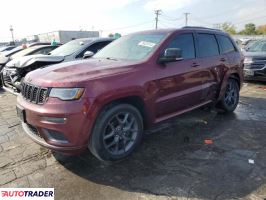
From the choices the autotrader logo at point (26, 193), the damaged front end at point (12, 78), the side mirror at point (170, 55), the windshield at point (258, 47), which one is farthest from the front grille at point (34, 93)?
the windshield at point (258, 47)

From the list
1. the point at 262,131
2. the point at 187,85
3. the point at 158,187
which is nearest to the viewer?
the point at 158,187

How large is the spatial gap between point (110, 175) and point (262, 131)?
3.08 meters

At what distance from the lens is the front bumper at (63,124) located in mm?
3201

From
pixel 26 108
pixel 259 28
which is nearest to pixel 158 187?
pixel 26 108

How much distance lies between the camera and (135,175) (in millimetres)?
3492

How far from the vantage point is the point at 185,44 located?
190 inches

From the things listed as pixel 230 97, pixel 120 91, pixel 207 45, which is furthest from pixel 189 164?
pixel 230 97

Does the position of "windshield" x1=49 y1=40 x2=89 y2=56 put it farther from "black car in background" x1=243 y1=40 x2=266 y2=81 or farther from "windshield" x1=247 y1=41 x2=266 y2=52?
"windshield" x1=247 y1=41 x2=266 y2=52

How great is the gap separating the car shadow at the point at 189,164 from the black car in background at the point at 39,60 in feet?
10.6

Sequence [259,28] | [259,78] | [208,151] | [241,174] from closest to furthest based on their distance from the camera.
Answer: [241,174]
[208,151]
[259,78]
[259,28]

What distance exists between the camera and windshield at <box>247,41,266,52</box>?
10930mm

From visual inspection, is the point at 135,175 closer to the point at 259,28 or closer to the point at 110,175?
the point at 110,175

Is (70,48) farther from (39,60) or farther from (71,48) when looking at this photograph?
(39,60)

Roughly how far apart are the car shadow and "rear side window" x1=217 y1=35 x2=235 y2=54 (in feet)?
5.50
